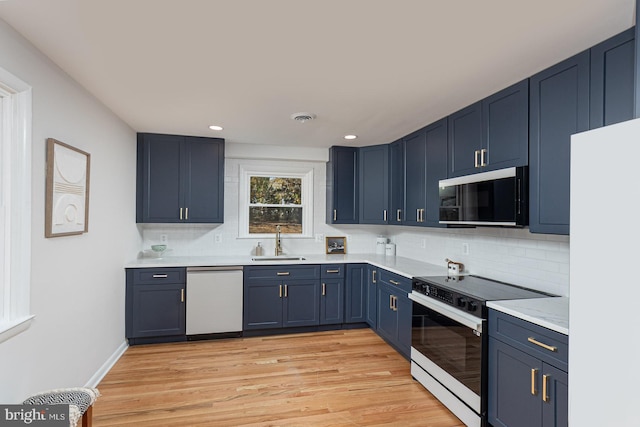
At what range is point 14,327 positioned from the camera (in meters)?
1.69

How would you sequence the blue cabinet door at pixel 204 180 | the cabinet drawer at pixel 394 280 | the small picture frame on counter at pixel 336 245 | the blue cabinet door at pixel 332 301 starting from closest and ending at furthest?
the cabinet drawer at pixel 394 280 < the blue cabinet door at pixel 204 180 < the blue cabinet door at pixel 332 301 < the small picture frame on counter at pixel 336 245

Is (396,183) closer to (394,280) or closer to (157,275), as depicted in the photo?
(394,280)

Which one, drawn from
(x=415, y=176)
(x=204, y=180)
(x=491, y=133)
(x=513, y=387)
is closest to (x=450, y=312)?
(x=513, y=387)

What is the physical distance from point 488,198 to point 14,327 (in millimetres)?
2944

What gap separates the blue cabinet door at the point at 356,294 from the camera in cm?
416

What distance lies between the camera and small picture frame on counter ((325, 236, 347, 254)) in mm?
4773

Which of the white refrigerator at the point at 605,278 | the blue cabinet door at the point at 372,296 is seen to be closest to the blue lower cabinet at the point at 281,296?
the blue cabinet door at the point at 372,296

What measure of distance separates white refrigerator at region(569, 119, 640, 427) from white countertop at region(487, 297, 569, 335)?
468 mm

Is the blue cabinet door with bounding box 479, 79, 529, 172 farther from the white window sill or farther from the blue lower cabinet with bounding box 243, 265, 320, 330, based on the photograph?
the white window sill

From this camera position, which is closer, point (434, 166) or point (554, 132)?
point (554, 132)

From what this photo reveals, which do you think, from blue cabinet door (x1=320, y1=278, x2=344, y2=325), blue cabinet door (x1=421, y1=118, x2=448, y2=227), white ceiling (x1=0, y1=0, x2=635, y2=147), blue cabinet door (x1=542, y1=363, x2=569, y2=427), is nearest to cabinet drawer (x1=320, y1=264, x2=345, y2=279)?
blue cabinet door (x1=320, y1=278, x2=344, y2=325)

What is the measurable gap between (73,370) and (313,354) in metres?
1.99

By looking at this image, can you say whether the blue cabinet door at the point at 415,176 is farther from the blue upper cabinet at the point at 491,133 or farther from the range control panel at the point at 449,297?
the range control panel at the point at 449,297

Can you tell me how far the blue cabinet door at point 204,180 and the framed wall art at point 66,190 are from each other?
1.43 metres
